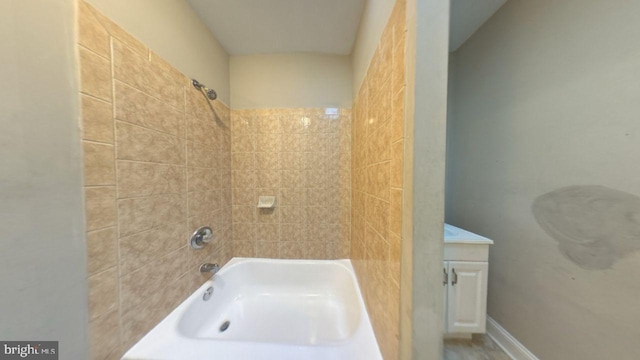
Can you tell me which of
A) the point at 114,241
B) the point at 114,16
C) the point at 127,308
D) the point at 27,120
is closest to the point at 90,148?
the point at 27,120

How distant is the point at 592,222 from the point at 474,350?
1166 millimetres

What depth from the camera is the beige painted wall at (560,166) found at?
2.87 feet

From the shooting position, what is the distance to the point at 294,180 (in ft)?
5.72

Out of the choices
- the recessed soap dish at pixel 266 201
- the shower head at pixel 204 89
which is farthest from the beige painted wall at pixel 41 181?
the recessed soap dish at pixel 266 201

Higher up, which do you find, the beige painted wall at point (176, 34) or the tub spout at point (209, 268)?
the beige painted wall at point (176, 34)

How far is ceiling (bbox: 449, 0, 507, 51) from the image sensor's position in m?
1.36

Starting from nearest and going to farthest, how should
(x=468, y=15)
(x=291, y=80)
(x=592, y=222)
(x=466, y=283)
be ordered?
1. (x=592, y=222)
2. (x=466, y=283)
3. (x=468, y=15)
4. (x=291, y=80)

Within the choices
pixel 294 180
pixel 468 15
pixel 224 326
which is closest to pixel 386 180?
pixel 294 180

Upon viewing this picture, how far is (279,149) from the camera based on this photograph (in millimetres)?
1734

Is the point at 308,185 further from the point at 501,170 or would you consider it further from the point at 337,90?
the point at 501,170

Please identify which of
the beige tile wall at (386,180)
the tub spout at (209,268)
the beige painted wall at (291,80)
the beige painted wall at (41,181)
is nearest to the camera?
the beige painted wall at (41,181)

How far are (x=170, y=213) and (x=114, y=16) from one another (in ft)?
3.09

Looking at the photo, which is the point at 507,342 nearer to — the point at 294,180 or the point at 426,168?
the point at 426,168

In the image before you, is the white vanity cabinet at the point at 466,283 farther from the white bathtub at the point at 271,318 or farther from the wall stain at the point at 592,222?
the white bathtub at the point at 271,318
